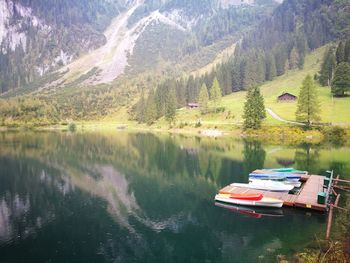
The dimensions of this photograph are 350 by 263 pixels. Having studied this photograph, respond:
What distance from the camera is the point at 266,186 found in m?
56.6

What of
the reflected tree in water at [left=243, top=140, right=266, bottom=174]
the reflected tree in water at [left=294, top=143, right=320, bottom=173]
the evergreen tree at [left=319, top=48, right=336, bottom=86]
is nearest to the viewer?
the reflected tree in water at [left=294, top=143, right=320, bottom=173]

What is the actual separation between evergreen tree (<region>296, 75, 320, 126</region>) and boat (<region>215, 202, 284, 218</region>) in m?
93.5

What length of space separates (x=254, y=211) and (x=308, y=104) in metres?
95.9

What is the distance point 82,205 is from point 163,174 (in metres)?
25.9

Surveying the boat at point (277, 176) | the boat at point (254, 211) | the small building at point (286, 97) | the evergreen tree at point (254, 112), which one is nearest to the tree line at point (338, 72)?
the small building at point (286, 97)

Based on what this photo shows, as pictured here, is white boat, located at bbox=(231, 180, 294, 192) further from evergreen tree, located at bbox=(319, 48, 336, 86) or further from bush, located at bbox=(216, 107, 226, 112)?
evergreen tree, located at bbox=(319, 48, 336, 86)

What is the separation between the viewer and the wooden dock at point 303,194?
154 feet

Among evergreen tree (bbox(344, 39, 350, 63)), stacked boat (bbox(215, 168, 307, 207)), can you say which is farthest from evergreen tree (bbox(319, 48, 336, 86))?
stacked boat (bbox(215, 168, 307, 207))

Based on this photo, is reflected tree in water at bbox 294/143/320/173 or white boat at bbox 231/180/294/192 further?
reflected tree in water at bbox 294/143/320/173

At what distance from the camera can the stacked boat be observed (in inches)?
1948

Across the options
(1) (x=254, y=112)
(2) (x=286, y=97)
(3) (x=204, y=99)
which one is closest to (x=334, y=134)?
(1) (x=254, y=112)

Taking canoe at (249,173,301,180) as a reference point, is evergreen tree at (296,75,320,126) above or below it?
above

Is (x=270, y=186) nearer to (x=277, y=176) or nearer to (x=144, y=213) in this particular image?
(x=277, y=176)

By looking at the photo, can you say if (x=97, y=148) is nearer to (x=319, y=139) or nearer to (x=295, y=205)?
(x=319, y=139)
